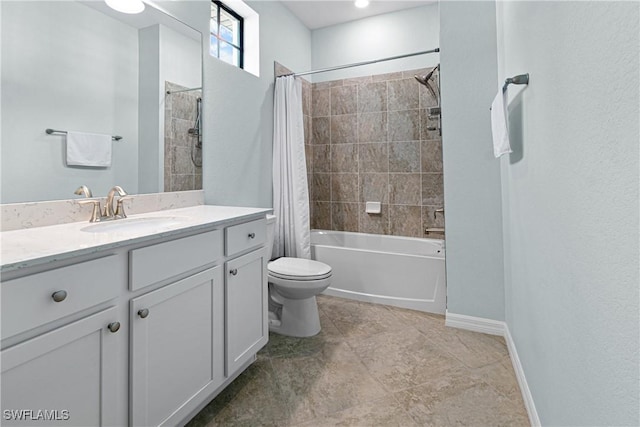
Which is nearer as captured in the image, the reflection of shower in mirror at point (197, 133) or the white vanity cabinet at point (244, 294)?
the white vanity cabinet at point (244, 294)

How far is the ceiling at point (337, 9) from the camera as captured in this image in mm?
3143

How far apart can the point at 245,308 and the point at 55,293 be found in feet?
2.88

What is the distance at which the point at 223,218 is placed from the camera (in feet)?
4.81

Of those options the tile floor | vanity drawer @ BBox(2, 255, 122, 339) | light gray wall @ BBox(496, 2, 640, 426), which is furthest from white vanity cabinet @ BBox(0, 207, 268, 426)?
light gray wall @ BBox(496, 2, 640, 426)

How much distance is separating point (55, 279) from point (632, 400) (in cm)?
127

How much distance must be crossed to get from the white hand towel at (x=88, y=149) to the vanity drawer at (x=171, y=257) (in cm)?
64

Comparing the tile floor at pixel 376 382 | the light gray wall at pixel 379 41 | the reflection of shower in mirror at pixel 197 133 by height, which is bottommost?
the tile floor at pixel 376 382

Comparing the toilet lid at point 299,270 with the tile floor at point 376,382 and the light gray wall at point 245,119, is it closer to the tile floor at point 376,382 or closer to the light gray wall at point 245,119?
the tile floor at point 376,382

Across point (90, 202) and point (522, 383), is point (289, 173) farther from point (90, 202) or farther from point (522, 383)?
point (522, 383)

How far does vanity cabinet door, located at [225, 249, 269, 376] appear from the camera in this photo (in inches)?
59.2

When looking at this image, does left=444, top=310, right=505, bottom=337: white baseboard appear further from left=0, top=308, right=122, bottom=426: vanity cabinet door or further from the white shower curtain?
left=0, top=308, right=122, bottom=426: vanity cabinet door

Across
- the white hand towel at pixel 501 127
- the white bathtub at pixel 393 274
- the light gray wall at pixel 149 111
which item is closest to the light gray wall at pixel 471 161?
the white bathtub at pixel 393 274

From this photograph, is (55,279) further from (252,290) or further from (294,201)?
(294,201)

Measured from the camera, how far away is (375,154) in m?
3.46
